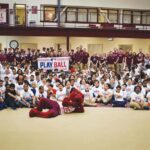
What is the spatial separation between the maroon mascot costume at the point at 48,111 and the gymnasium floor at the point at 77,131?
0.25 metres

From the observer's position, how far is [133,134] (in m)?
9.80

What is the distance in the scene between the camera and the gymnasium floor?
9.00 meters

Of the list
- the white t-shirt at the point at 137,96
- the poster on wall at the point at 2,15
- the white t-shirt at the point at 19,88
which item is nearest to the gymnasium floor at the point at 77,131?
the white t-shirt at the point at 137,96

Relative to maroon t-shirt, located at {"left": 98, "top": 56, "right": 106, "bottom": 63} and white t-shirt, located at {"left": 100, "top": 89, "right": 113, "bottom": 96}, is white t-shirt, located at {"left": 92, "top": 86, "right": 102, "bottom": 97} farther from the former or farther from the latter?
maroon t-shirt, located at {"left": 98, "top": 56, "right": 106, "bottom": 63}

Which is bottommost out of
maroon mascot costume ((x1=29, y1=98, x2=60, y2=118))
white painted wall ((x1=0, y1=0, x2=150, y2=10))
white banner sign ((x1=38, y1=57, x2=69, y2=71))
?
maroon mascot costume ((x1=29, y1=98, x2=60, y2=118))

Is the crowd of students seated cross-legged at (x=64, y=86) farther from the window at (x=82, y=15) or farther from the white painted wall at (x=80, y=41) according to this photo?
the window at (x=82, y=15)

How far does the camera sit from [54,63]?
16.8 metres

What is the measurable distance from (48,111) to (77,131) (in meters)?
1.88

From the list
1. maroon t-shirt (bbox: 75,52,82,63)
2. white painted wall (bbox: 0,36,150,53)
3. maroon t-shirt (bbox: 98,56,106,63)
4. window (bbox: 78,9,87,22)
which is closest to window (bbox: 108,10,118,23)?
white painted wall (bbox: 0,36,150,53)

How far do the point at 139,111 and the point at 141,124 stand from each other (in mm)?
1628

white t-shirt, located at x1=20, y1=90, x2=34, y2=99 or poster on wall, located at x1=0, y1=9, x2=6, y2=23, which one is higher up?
poster on wall, located at x1=0, y1=9, x2=6, y2=23

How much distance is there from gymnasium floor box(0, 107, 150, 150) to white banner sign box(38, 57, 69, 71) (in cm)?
516

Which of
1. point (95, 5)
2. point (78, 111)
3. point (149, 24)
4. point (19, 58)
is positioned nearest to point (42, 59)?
point (19, 58)

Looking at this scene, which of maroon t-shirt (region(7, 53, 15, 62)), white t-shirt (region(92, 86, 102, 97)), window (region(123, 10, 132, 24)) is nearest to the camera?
white t-shirt (region(92, 86, 102, 97))
